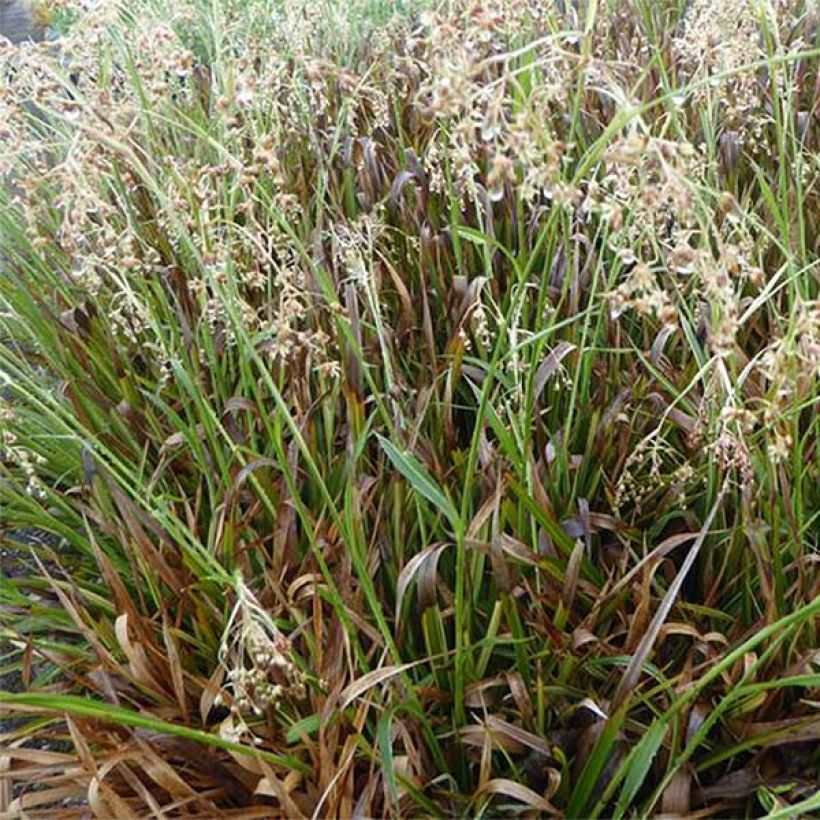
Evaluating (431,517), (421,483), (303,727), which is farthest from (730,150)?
(303,727)

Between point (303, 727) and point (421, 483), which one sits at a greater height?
point (421, 483)

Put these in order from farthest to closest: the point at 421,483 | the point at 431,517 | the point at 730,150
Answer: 1. the point at 730,150
2. the point at 431,517
3. the point at 421,483

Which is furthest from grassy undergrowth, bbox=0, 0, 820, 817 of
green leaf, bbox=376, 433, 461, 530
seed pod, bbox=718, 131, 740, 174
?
seed pod, bbox=718, 131, 740, 174

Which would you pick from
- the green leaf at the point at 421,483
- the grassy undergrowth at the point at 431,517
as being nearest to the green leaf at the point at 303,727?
the grassy undergrowth at the point at 431,517

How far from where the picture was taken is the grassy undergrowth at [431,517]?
147cm

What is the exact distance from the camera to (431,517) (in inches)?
74.0

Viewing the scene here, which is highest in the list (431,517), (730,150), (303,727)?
(730,150)

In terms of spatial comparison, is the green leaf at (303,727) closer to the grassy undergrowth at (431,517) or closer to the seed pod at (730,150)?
the grassy undergrowth at (431,517)

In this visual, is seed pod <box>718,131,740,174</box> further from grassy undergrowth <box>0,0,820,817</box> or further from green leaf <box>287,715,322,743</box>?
green leaf <box>287,715,322,743</box>

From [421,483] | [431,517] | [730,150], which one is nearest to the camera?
[421,483]

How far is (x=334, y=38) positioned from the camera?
11.2ft

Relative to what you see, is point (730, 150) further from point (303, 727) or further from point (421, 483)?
point (303, 727)

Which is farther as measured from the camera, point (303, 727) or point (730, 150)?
point (730, 150)

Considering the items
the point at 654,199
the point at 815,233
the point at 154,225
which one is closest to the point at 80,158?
the point at 654,199
